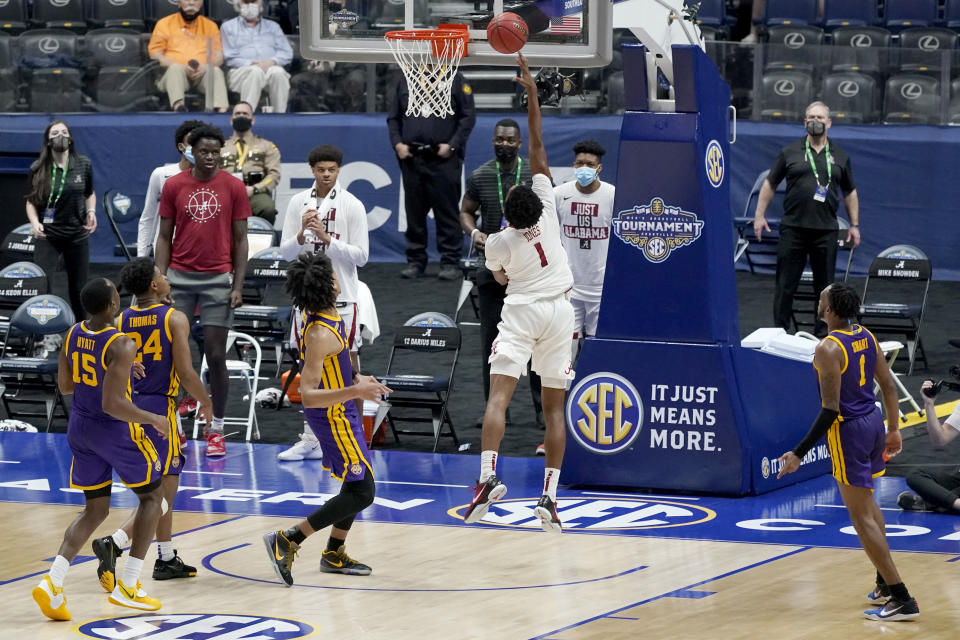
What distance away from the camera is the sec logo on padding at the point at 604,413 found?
10.8 metres

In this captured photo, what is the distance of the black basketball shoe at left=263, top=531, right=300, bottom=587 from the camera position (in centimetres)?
847

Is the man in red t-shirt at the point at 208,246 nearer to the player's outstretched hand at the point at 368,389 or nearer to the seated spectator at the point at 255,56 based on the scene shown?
the player's outstretched hand at the point at 368,389

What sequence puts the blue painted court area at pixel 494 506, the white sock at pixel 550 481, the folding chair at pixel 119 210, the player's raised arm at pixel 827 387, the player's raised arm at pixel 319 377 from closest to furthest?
the player's raised arm at pixel 827 387 → the player's raised arm at pixel 319 377 → the white sock at pixel 550 481 → the blue painted court area at pixel 494 506 → the folding chair at pixel 119 210

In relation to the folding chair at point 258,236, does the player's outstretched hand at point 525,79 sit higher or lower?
higher

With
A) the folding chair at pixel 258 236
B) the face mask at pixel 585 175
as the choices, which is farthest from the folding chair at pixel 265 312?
the face mask at pixel 585 175

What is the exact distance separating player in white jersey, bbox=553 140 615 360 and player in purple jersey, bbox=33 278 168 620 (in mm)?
4585

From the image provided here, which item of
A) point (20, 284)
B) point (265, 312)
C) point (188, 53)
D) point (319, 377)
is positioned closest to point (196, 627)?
point (319, 377)

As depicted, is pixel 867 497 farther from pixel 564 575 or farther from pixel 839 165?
pixel 839 165

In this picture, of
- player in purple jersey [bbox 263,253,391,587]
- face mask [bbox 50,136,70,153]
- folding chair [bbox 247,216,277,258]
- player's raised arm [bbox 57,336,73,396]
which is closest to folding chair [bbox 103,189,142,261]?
folding chair [bbox 247,216,277,258]

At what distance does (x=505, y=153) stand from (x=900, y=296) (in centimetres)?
650

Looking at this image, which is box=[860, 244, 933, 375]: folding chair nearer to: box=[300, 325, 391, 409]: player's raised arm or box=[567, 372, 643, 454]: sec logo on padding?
box=[567, 372, 643, 454]: sec logo on padding

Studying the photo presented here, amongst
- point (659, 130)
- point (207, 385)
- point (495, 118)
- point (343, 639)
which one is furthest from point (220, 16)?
point (343, 639)

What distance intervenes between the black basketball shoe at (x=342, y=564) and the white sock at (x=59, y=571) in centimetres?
153

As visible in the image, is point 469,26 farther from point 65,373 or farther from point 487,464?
point 65,373
